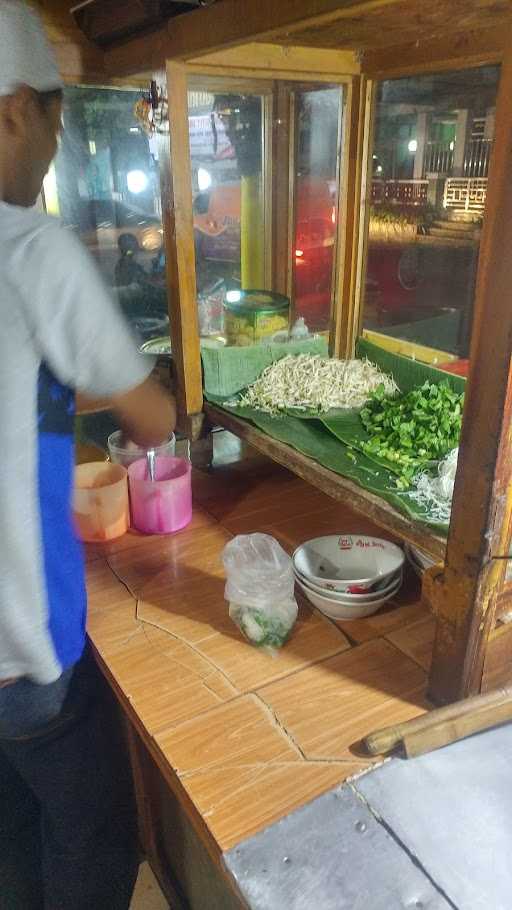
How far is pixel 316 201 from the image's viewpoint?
84.7 inches

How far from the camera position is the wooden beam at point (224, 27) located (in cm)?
108

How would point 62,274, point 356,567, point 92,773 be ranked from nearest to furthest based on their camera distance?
Answer: 1. point 62,274
2. point 92,773
3. point 356,567

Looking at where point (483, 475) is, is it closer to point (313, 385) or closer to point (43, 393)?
point (43, 393)

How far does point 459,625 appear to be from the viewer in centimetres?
107

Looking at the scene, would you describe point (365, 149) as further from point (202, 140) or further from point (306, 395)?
point (306, 395)

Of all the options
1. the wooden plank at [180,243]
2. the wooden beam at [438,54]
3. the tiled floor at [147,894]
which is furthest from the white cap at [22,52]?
the tiled floor at [147,894]

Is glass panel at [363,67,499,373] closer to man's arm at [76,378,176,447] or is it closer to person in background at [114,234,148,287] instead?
person in background at [114,234,148,287]

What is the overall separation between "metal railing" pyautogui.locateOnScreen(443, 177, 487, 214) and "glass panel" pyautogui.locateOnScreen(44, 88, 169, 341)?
857mm

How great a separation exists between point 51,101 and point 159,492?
0.93 meters

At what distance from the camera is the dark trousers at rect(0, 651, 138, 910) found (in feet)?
4.02

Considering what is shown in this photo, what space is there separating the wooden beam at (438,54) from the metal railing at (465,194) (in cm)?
27

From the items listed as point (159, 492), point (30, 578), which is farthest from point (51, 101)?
point (159, 492)

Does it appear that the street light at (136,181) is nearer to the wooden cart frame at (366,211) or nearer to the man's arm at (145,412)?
the wooden cart frame at (366,211)

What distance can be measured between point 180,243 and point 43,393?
894mm
